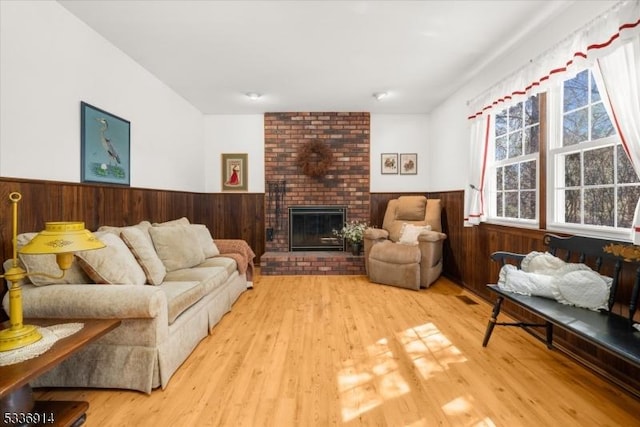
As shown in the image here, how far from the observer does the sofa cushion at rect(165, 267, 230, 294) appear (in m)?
2.48

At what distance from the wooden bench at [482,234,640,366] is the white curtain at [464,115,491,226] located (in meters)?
1.04

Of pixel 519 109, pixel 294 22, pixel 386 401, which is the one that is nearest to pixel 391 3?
pixel 294 22

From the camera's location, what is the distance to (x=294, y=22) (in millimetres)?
2426

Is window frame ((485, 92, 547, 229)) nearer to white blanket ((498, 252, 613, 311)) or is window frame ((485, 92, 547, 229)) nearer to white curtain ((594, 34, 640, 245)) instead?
white blanket ((498, 252, 613, 311))

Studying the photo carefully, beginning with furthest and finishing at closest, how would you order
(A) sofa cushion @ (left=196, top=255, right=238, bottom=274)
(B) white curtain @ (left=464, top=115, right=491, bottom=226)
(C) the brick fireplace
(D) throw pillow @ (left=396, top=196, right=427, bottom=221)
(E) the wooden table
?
(C) the brick fireplace, (D) throw pillow @ (left=396, top=196, right=427, bottom=221), (B) white curtain @ (left=464, top=115, right=491, bottom=226), (A) sofa cushion @ (left=196, top=255, right=238, bottom=274), (E) the wooden table

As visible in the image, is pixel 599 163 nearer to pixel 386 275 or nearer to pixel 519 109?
pixel 519 109

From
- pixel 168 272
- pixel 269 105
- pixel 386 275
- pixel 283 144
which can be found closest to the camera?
pixel 168 272

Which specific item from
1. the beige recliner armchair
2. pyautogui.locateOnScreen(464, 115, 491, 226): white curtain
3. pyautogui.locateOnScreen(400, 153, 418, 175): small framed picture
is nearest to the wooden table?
the beige recliner armchair

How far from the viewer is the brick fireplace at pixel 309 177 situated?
4930mm

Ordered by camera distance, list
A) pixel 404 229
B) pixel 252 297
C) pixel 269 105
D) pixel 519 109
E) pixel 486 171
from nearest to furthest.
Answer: pixel 519 109 → pixel 486 171 → pixel 252 297 → pixel 404 229 → pixel 269 105

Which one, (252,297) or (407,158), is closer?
(252,297)

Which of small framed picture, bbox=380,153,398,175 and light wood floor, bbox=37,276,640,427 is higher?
small framed picture, bbox=380,153,398,175

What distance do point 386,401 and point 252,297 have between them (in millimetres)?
2163

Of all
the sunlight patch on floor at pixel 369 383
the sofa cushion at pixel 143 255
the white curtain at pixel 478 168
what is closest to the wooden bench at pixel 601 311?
the sunlight patch on floor at pixel 369 383
